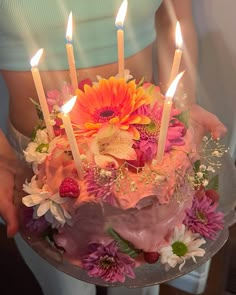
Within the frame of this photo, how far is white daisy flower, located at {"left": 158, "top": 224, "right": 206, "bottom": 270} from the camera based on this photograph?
685 millimetres

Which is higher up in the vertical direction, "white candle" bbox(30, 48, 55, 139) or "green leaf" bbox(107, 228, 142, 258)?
"white candle" bbox(30, 48, 55, 139)

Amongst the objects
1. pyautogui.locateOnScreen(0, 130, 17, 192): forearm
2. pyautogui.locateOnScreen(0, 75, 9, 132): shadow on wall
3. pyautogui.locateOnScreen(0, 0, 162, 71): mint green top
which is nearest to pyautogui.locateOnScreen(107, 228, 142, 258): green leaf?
pyautogui.locateOnScreen(0, 130, 17, 192): forearm

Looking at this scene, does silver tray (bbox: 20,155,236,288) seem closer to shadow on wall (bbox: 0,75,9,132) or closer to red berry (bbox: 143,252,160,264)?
red berry (bbox: 143,252,160,264)

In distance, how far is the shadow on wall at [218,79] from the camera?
115 cm

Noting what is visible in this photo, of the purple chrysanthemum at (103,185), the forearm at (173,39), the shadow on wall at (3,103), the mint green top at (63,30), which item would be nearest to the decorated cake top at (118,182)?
the purple chrysanthemum at (103,185)

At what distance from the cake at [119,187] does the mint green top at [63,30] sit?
16 centimetres

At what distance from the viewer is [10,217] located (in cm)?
72

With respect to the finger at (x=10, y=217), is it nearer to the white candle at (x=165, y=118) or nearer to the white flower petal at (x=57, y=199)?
the white flower petal at (x=57, y=199)

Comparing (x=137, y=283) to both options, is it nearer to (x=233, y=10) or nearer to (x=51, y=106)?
(x=51, y=106)

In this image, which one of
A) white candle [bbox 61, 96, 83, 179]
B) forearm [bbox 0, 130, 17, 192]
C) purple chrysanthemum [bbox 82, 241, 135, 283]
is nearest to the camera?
white candle [bbox 61, 96, 83, 179]

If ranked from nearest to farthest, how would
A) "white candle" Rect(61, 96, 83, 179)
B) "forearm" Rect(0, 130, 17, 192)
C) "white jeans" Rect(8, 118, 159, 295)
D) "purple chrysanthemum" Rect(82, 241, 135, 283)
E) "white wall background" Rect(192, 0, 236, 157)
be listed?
"white candle" Rect(61, 96, 83, 179), "purple chrysanthemum" Rect(82, 241, 135, 283), "forearm" Rect(0, 130, 17, 192), "white jeans" Rect(8, 118, 159, 295), "white wall background" Rect(192, 0, 236, 157)

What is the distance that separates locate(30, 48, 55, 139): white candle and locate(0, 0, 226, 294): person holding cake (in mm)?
140

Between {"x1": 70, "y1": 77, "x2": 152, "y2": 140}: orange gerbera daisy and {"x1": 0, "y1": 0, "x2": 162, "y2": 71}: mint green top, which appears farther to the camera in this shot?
{"x1": 0, "y1": 0, "x2": 162, "y2": 71}: mint green top

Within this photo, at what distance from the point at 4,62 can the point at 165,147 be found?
389 millimetres
